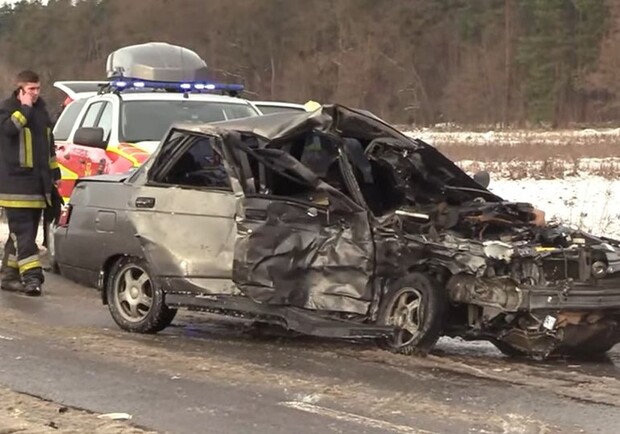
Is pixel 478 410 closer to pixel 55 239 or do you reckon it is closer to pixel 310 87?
pixel 55 239

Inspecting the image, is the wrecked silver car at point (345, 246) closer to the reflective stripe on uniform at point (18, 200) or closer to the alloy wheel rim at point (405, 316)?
the alloy wheel rim at point (405, 316)

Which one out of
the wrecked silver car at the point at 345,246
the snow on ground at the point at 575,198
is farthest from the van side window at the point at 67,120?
the snow on ground at the point at 575,198

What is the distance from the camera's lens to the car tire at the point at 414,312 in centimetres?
725

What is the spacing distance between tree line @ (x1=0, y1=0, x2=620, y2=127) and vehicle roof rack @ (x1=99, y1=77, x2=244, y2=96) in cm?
4514

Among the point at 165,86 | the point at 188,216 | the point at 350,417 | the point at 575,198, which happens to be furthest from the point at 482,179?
the point at 575,198

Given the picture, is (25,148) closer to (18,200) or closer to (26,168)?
(26,168)

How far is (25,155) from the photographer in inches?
399

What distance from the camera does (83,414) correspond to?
→ 5.87m

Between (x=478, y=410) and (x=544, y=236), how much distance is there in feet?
6.49

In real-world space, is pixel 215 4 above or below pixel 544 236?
above

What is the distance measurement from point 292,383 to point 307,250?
1.35 meters

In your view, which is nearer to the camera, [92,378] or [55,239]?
[92,378]

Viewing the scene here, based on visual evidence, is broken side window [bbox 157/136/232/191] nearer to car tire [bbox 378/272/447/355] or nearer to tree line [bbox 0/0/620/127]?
car tire [bbox 378/272/447/355]

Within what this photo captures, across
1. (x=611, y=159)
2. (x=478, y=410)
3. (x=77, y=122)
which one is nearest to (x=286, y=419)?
(x=478, y=410)
